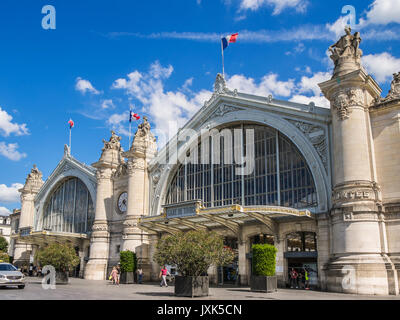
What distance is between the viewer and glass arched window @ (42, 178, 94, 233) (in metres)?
53.8

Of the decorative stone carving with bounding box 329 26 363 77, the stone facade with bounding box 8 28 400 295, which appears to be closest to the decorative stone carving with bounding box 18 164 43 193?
the stone facade with bounding box 8 28 400 295

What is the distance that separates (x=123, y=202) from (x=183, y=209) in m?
13.8

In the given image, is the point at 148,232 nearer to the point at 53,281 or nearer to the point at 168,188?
the point at 168,188

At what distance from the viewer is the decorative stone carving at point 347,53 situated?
2948 cm

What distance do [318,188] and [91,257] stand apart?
27.5 metres

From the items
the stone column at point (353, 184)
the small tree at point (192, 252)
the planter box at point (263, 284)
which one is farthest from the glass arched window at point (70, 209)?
the stone column at point (353, 184)

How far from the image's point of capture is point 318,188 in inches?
1208

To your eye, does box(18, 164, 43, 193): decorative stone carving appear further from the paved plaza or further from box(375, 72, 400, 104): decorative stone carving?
box(375, 72, 400, 104): decorative stone carving

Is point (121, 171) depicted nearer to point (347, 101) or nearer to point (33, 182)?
point (33, 182)

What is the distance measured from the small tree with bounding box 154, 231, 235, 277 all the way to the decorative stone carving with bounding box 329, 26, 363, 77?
50.3ft

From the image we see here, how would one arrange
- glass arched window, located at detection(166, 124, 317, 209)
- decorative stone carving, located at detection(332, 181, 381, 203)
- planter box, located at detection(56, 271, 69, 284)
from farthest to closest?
1. planter box, located at detection(56, 271, 69, 284)
2. glass arched window, located at detection(166, 124, 317, 209)
3. decorative stone carving, located at detection(332, 181, 381, 203)

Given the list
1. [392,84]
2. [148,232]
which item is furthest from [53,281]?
[392,84]

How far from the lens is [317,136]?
31.8 meters

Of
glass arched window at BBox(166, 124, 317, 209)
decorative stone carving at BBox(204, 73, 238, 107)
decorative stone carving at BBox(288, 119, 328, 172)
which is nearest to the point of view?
decorative stone carving at BBox(288, 119, 328, 172)
